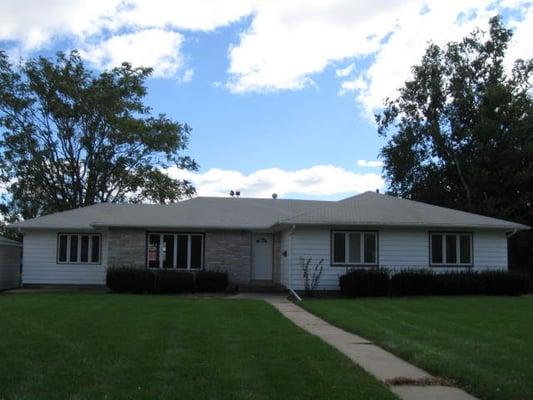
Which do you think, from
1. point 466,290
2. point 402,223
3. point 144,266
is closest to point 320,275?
point 402,223

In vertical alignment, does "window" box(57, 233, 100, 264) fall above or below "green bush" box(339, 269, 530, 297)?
above

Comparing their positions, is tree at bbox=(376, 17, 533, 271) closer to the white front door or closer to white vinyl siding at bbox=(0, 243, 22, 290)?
the white front door

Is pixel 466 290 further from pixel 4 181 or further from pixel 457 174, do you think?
pixel 4 181

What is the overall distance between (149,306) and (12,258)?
14474 millimetres

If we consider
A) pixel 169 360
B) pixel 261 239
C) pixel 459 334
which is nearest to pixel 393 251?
pixel 261 239

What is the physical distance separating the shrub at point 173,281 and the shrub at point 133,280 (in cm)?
27

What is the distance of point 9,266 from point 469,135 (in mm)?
27848

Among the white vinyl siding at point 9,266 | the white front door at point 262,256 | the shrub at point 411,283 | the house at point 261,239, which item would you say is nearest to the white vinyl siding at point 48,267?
the house at point 261,239

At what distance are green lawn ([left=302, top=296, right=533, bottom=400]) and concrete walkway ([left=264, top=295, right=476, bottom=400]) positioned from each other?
206 millimetres

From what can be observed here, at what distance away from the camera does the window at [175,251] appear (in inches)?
1040

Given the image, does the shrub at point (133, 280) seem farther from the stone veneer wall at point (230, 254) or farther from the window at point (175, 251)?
the stone veneer wall at point (230, 254)

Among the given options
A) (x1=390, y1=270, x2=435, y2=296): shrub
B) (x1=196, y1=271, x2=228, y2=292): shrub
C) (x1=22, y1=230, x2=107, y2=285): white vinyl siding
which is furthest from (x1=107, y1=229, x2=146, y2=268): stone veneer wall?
(x1=390, y1=270, x2=435, y2=296): shrub

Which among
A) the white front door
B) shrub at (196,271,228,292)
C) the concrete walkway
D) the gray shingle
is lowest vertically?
the concrete walkway

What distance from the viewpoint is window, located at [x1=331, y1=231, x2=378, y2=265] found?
23797 mm
